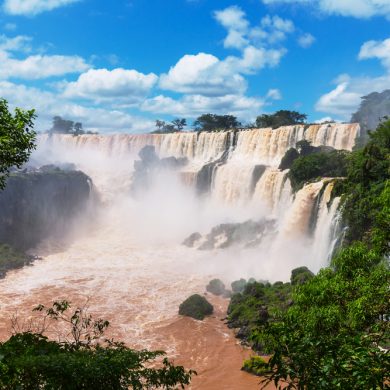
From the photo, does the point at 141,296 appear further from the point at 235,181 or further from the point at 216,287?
the point at 235,181

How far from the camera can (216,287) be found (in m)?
29.4

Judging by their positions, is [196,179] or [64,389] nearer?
[64,389]

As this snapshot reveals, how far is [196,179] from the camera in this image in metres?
54.4

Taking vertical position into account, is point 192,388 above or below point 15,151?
below

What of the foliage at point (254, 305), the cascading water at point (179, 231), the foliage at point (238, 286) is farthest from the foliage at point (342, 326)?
the cascading water at point (179, 231)

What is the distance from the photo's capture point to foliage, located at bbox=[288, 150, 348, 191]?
34.8 m

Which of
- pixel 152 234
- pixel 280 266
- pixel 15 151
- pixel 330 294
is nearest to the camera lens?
pixel 15 151

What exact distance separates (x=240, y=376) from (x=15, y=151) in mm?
13940

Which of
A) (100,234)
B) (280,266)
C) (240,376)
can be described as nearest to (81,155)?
(100,234)

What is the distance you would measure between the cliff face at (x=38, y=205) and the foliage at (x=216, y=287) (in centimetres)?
2289

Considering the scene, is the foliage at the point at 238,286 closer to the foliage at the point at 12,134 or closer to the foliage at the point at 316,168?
the foliage at the point at 316,168

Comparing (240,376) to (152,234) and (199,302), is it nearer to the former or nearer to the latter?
(199,302)

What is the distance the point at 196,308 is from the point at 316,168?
17.6 metres

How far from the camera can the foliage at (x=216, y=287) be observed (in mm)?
29172
